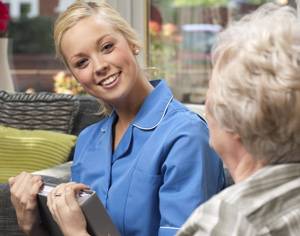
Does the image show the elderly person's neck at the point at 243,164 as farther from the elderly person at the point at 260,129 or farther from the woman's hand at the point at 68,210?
the woman's hand at the point at 68,210

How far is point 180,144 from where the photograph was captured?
165 centimetres

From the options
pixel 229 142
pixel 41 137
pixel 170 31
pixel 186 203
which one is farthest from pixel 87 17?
pixel 170 31

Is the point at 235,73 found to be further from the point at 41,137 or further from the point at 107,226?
the point at 41,137

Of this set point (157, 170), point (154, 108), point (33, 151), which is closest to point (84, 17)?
point (154, 108)

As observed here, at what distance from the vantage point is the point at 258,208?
1.09 meters

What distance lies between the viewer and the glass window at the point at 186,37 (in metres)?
4.32

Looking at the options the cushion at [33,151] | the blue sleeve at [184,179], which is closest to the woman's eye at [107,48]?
the blue sleeve at [184,179]

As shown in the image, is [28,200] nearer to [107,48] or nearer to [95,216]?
[95,216]

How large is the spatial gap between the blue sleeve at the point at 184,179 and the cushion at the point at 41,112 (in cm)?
165

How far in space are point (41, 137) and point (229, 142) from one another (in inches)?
78.7

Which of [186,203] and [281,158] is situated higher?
[281,158]

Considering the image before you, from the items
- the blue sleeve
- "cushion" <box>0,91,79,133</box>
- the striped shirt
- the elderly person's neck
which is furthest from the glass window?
the striped shirt

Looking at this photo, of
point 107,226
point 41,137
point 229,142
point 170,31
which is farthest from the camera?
point 170,31

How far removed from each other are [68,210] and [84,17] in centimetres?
53
